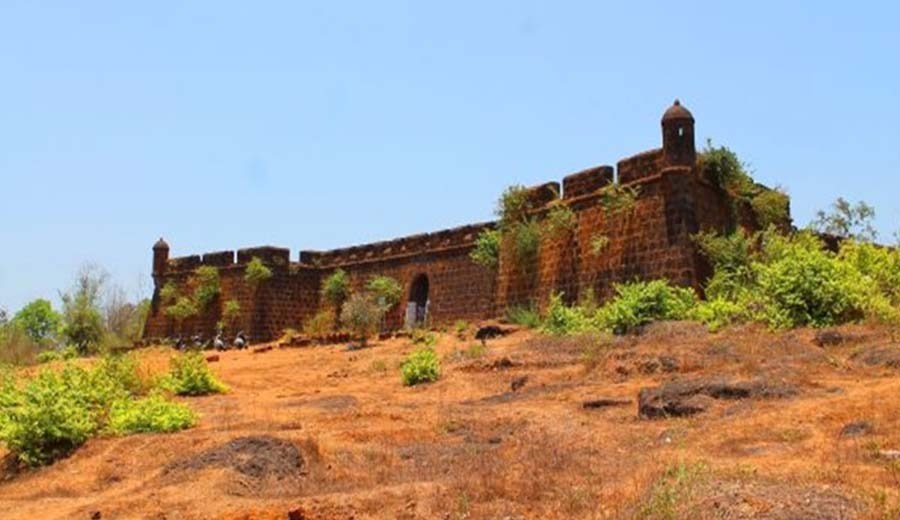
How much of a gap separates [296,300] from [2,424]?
19353 millimetres

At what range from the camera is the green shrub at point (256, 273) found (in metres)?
29.3

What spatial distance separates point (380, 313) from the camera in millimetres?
24594

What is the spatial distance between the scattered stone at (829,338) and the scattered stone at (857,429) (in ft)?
14.4

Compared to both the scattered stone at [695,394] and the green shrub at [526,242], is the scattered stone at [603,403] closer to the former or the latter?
the scattered stone at [695,394]

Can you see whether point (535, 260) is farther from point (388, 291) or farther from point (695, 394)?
point (695, 394)

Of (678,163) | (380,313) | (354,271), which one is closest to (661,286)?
(678,163)

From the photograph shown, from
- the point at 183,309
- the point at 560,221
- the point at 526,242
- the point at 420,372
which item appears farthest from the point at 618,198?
the point at 183,309

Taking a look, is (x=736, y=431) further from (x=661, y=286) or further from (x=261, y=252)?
(x=261, y=252)

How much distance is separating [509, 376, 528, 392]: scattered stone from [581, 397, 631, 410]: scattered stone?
2003 millimetres

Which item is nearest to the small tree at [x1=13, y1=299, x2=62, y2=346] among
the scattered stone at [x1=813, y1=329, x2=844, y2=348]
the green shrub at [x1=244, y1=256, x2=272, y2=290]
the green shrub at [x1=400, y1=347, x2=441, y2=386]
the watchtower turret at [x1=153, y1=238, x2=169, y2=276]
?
the watchtower turret at [x1=153, y1=238, x2=169, y2=276]

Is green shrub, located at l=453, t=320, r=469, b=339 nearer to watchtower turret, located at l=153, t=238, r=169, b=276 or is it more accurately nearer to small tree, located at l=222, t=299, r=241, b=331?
small tree, located at l=222, t=299, r=241, b=331

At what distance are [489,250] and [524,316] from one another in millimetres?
3768

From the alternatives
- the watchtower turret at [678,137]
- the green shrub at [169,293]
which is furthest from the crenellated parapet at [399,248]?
the watchtower turret at [678,137]

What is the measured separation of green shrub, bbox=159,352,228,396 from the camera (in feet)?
47.7
